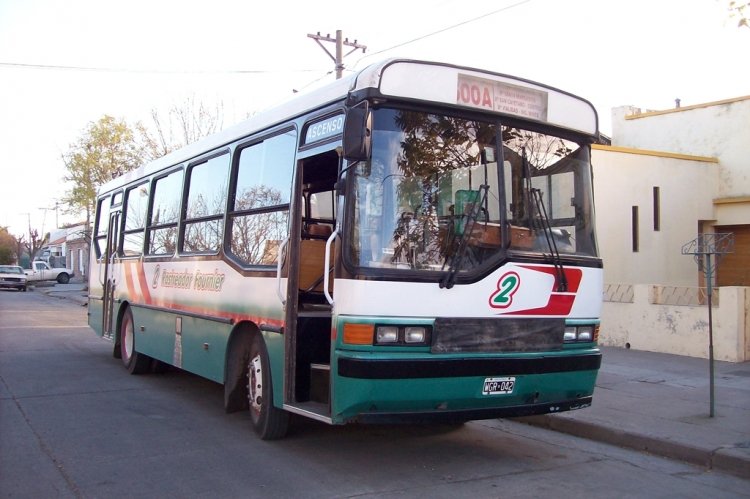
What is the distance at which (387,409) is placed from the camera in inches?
218

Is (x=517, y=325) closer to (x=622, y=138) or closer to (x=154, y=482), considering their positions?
(x=154, y=482)

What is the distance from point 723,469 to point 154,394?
22.3 feet

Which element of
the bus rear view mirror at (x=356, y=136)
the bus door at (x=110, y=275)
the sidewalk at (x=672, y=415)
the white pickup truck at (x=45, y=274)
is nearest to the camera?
the bus rear view mirror at (x=356, y=136)

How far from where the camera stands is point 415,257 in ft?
18.3

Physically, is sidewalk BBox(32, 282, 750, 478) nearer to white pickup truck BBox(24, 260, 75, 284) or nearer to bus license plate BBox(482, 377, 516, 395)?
bus license plate BBox(482, 377, 516, 395)

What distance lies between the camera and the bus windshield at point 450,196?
18.3 feet

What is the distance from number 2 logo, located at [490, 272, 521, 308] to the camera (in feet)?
19.1

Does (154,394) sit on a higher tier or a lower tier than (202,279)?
lower

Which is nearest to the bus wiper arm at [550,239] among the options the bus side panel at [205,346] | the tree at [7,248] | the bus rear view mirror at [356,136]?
the bus rear view mirror at [356,136]

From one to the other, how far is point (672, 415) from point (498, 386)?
3.29 metres

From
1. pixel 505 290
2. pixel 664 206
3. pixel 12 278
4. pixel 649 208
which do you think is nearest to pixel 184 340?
pixel 505 290

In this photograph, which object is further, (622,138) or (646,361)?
(622,138)

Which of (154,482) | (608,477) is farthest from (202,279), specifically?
(608,477)

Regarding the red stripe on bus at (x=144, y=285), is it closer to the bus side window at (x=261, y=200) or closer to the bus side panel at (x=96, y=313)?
the bus side panel at (x=96, y=313)
